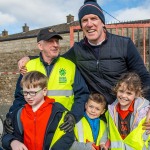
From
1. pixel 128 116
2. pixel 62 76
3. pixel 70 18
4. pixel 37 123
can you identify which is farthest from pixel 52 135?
pixel 70 18

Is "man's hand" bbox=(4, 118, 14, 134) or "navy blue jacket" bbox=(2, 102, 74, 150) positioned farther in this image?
"man's hand" bbox=(4, 118, 14, 134)

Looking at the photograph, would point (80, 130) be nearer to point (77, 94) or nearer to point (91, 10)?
point (77, 94)

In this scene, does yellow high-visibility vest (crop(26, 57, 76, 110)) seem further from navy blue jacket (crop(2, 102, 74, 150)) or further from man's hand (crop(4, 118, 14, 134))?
man's hand (crop(4, 118, 14, 134))

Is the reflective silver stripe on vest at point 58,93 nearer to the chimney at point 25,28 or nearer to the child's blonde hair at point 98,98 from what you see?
the child's blonde hair at point 98,98

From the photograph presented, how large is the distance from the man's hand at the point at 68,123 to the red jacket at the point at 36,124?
6.5 inches

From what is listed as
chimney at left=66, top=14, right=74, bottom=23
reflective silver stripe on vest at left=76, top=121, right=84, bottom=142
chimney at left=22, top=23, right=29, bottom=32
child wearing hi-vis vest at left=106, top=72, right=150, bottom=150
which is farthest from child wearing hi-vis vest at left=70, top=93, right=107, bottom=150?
chimney at left=22, top=23, right=29, bottom=32

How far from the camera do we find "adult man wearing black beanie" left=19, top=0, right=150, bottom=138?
334cm

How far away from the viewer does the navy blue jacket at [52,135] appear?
118 inches

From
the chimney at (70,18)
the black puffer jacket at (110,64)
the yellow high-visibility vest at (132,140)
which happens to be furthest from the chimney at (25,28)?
the yellow high-visibility vest at (132,140)

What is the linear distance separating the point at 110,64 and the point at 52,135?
0.98 m

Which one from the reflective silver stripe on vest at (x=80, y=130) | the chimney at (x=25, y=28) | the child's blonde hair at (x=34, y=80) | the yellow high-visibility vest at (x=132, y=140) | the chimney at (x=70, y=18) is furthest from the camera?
the chimney at (x=25, y=28)

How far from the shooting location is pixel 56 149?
297cm

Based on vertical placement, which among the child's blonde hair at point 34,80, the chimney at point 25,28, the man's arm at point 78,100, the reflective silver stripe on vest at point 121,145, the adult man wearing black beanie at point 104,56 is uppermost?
the chimney at point 25,28

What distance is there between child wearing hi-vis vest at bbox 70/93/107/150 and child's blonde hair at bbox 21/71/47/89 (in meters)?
→ 0.55
